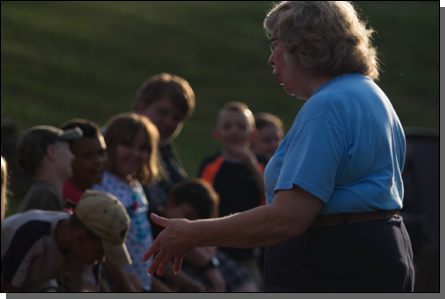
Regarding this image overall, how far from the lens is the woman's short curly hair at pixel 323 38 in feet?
7.08

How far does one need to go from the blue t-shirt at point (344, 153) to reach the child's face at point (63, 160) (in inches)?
72.9

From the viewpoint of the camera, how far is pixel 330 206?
6.53 feet

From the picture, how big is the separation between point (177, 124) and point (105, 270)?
152 centimetres

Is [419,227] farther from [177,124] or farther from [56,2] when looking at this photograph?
[56,2]

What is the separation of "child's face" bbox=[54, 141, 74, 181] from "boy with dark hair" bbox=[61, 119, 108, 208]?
125mm

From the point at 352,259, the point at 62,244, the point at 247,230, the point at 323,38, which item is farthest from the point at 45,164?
the point at 352,259

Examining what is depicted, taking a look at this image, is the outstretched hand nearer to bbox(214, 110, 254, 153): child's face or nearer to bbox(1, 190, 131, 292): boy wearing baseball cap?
bbox(1, 190, 131, 292): boy wearing baseball cap

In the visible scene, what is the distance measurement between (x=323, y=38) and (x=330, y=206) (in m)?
0.69

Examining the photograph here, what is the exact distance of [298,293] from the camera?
207cm

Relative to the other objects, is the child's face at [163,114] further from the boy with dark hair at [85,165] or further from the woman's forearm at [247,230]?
the woman's forearm at [247,230]

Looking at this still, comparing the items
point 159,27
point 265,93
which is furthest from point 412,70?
point 159,27

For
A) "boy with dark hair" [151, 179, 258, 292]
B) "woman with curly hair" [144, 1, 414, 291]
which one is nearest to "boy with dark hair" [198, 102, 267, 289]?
"boy with dark hair" [151, 179, 258, 292]

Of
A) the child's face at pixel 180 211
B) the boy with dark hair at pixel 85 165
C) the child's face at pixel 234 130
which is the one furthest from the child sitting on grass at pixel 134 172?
the child's face at pixel 234 130

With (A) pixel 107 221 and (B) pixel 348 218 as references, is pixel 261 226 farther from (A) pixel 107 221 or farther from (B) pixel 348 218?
(A) pixel 107 221
